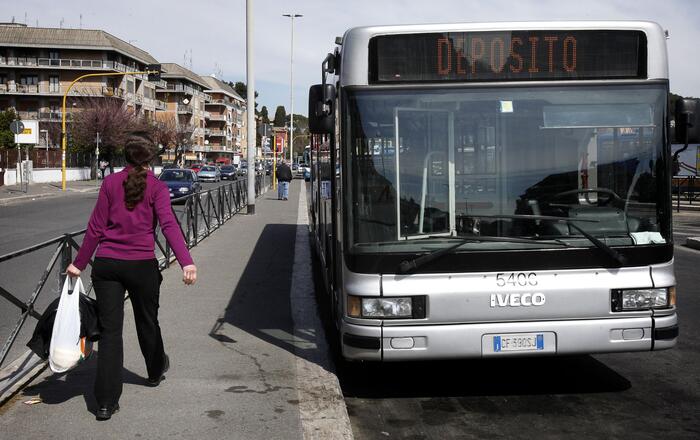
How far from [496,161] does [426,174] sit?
1.58 ft

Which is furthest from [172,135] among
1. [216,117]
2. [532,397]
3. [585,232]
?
[585,232]

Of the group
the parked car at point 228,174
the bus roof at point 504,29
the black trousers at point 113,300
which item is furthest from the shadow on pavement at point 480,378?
the parked car at point 228,174

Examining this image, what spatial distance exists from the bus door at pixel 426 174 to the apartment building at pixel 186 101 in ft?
347

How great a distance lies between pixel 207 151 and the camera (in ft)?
435

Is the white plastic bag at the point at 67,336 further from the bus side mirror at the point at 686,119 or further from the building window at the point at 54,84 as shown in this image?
the building window at the point at 54,84

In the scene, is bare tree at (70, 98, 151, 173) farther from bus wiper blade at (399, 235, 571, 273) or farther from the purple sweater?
bus wiper blade at (399, 235, 571, 273)

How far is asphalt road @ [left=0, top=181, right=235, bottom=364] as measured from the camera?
5.75m

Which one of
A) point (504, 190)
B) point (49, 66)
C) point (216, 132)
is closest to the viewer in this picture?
point (504, 190)

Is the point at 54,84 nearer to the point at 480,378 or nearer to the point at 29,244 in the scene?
the point at 29,244

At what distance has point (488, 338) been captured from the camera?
544cm

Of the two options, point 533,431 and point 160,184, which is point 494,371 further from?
point 160,184

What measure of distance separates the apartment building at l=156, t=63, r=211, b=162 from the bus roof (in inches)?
4156

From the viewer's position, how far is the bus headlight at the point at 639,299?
550cm

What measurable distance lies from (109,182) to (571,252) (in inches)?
119
